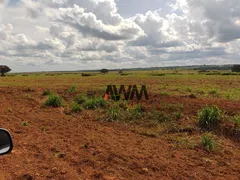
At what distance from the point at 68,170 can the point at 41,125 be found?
13.8 feet

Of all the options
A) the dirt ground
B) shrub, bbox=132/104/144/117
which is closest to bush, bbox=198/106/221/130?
the dirt ground

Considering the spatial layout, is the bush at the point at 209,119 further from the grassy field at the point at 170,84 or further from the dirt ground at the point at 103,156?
the grassy field at the point at 170,84

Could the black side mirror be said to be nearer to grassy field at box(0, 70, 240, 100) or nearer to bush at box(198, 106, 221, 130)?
bush at box(198, 106, 221, 130)

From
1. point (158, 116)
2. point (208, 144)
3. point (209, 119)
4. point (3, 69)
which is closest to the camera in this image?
point (208, 144)

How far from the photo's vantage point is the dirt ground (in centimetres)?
512

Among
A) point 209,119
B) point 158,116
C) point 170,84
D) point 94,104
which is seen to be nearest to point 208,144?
point 209,119

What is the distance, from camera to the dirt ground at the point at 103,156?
512 cm

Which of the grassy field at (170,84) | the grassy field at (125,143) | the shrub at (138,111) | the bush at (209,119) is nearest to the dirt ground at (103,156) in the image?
the grassy field at (125,143)

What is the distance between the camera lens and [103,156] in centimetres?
594

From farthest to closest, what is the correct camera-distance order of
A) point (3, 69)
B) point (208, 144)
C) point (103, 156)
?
point (3, 69)
point (208, 144)
point (103, 156)

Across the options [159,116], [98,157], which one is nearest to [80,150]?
[98,157]

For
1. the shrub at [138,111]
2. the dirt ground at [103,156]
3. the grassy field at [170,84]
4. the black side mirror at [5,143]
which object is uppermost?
the black side mirror at [5,143]

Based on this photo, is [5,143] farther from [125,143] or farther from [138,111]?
[138,111]

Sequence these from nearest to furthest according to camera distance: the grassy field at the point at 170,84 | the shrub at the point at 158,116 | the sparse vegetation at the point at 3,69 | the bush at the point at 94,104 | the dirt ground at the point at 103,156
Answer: the dirt ground at the point at 103,156 → the shrub at the point at 158,116 → the bush at the point at 94,104 → the grassy field at the point at 170,84 → the sparse vegetation at the point at 3,69
